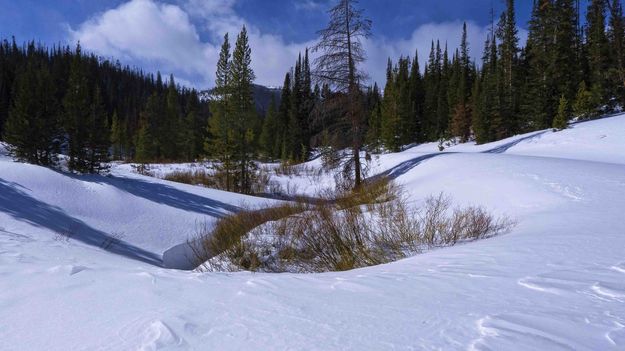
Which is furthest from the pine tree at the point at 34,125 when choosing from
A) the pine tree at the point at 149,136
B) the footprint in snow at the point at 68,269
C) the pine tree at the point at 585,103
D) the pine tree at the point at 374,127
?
the pine tree at the point at 585,103

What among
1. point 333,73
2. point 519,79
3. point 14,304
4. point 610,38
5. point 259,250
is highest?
point 610,38

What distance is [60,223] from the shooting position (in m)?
8.28

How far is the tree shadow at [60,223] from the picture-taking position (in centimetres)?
752

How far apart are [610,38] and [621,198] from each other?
35.2 meters

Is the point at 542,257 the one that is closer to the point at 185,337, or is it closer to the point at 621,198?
the point at 185,337

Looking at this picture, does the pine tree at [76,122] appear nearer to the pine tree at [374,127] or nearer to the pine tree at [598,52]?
the pine tree at [374,127]

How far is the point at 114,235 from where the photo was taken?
8.67 metres

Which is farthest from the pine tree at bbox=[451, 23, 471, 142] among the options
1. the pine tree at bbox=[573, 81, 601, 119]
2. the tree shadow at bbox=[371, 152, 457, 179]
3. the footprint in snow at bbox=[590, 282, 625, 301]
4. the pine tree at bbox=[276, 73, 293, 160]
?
the footprint in snow at bbox=[590, 282, 625, 301]

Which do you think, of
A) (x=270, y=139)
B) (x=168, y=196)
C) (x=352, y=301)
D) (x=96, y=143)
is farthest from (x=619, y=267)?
(x=270, y=139)

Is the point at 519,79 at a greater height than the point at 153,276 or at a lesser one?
greater

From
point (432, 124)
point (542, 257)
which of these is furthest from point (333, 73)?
point (432, 124)

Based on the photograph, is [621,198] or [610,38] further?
[610,38]

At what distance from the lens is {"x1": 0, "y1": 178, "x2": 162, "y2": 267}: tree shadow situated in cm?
752

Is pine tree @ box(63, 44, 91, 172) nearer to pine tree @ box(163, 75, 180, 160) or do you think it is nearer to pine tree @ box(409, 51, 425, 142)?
pine tree @ box(163, 75, 180, 160)
